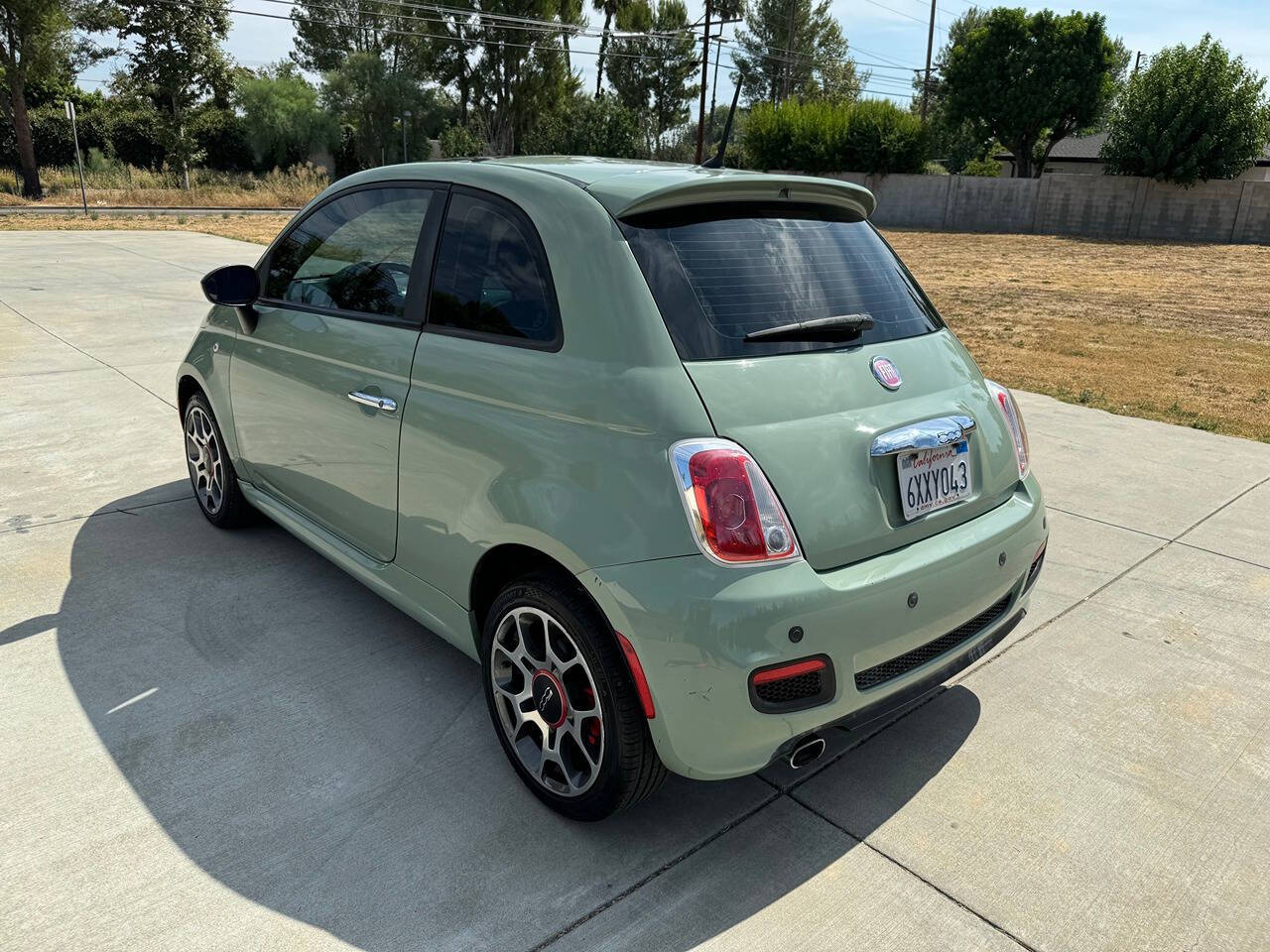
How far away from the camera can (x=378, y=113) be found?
48188mm

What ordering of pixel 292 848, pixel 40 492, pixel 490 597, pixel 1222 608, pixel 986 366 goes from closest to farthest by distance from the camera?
pixel 292 848, pixel 490 597, pixel 1222 608, pixel 40 492, pixel 986 366

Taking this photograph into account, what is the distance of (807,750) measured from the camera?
89.0 inches

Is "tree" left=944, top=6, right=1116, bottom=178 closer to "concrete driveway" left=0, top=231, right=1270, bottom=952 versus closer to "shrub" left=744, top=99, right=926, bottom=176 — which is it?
"shrub" left=744, top=99, right=926, bottom=176

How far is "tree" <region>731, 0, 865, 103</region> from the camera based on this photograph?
59875mm

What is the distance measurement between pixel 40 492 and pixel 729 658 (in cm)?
446

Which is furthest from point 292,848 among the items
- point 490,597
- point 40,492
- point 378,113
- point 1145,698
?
point 378,113

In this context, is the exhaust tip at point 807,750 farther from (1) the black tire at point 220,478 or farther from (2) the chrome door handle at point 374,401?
(1) the black tire at point 220,478

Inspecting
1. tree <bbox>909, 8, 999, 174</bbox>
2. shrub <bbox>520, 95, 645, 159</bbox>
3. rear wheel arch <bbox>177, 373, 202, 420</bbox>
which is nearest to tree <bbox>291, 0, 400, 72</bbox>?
shrub <bbox>520, 95, 645, 159</bbox>

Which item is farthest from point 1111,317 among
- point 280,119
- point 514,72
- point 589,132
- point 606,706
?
point 514,72

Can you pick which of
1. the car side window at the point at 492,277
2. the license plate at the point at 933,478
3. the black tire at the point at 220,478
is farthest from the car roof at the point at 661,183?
the black tire at the point at 220,478

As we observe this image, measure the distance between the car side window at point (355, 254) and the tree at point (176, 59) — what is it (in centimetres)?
4149

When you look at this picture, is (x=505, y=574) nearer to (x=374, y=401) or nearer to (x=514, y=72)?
(x=374, y=401)

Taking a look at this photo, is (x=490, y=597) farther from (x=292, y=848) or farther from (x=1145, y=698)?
(x=1145, y=698)

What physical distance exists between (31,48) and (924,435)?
128 feet
